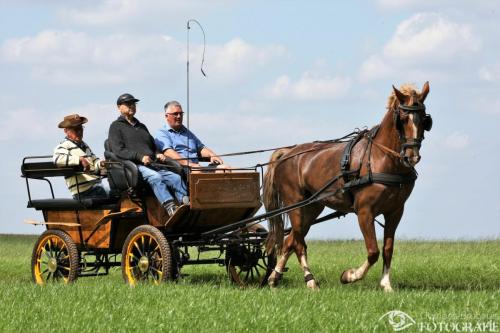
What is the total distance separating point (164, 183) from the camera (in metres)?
12.5

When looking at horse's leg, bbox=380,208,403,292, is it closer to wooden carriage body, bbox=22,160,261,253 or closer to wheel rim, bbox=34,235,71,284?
wooden carriage body, bbox=22,160,261,253

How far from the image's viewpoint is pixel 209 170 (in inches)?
487

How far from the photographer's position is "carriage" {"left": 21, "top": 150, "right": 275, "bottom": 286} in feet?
40.5

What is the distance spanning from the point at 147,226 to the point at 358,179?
2851mm

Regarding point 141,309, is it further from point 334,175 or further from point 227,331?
point 334,175

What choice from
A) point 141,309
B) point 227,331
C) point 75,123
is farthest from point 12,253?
Answer: point 227,331

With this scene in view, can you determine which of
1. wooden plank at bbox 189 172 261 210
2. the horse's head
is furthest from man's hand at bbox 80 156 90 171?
the horse's head

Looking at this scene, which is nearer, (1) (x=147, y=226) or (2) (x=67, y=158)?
(1) (x=147, y=226)

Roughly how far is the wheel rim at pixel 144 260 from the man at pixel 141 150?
57cm

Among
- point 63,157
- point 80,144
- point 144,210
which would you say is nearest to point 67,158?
point 63,157

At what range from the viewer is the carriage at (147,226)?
486 inches

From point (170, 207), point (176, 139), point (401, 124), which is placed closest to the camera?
point (401, 124)

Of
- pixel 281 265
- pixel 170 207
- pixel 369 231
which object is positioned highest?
pixel 170 207

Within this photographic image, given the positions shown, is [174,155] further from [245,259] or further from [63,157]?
[245,259]
